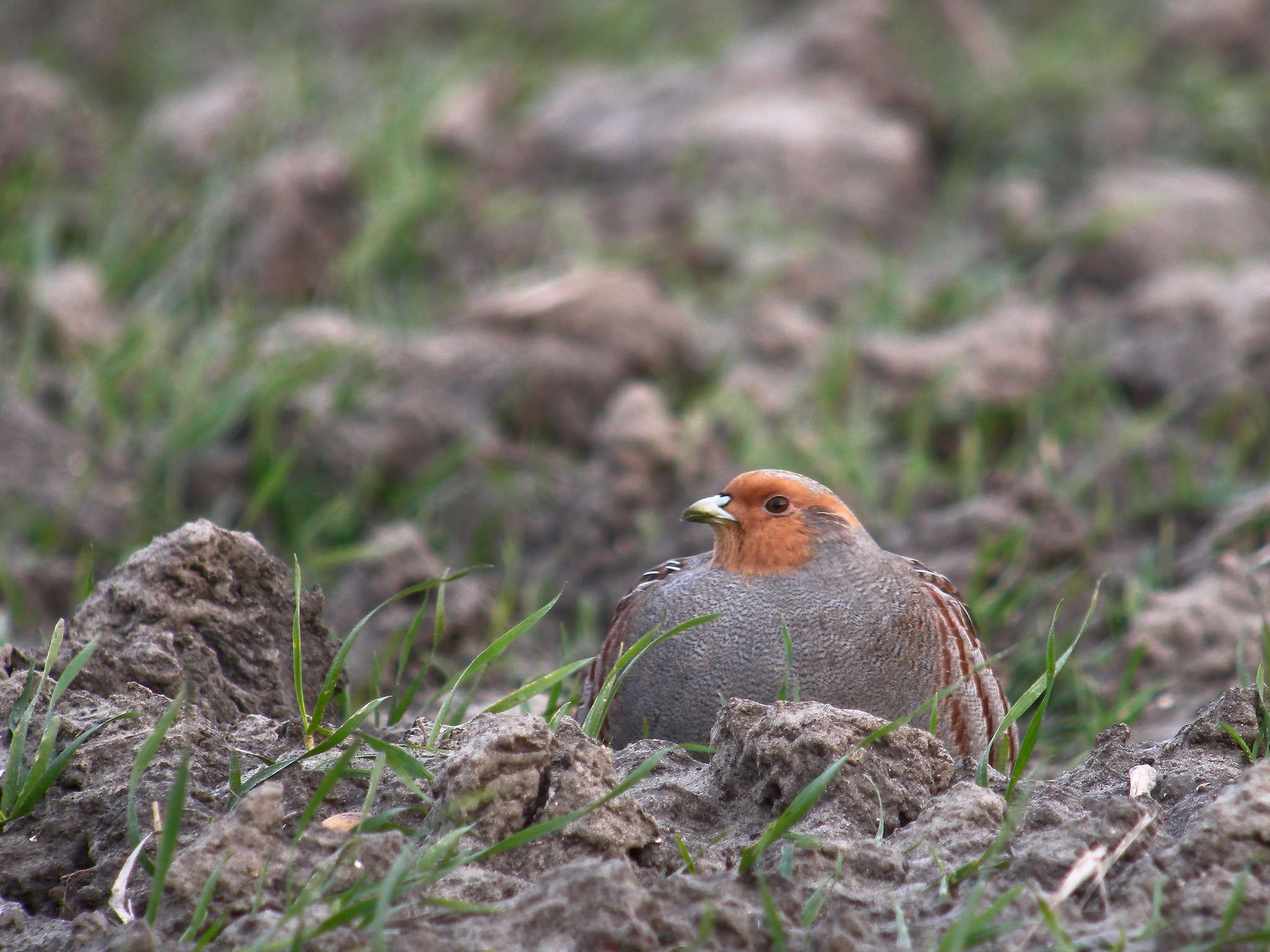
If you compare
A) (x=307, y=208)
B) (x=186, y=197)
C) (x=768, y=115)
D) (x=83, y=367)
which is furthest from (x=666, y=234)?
(x=83, y=367)

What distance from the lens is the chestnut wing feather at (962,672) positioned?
111 inches

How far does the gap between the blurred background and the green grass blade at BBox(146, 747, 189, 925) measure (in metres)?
1.77

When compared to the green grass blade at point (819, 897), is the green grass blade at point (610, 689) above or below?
above

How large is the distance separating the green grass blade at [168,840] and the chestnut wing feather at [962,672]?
5.27ft

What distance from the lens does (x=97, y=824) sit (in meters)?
2.19

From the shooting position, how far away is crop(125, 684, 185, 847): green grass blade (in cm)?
195

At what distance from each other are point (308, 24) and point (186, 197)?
305 cm

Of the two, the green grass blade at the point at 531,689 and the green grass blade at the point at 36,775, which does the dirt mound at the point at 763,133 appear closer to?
the green grass blade at the point at 531,689

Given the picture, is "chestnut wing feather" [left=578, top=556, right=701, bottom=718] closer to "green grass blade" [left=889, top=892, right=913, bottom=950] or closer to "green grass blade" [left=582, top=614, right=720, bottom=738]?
"green grass blade" [left=582, top=614, right=720, bottom=738]

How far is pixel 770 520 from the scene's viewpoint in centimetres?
300

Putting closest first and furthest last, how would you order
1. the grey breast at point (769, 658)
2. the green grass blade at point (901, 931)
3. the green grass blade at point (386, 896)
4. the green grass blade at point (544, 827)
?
Answer: the green grass blade at point (386, 896)
the green grass blade at point (901, 931)
the green grass blade at point (544, 827)
the grey breast at point (769, 658)

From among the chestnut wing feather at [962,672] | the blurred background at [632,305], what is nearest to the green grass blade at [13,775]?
the blurred background at [632,305]

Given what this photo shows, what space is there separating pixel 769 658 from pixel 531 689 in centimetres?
56

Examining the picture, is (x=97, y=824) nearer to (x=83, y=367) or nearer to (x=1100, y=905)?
(x=1100, y=905)
